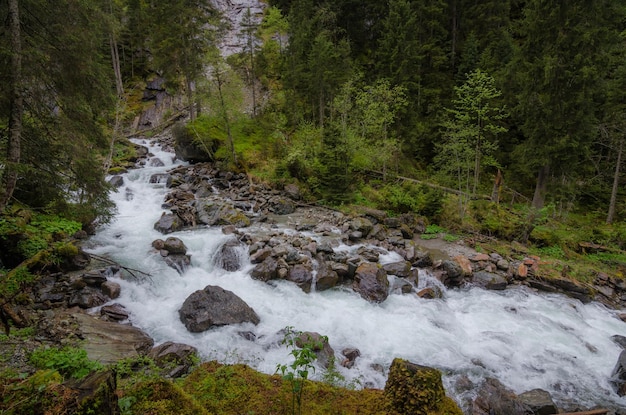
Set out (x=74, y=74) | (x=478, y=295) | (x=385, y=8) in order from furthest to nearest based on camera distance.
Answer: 1. (x=385, y=8)
2. (x=478, y=295)
3. (x=74, y=74)

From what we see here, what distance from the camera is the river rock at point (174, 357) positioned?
21.3 feet

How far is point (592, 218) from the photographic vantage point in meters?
20.2

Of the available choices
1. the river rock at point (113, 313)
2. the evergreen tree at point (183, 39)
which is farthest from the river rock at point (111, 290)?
the evergreen tree at point (183, 39)

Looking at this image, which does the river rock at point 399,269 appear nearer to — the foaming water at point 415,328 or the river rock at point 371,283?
the river rock at point 371,283

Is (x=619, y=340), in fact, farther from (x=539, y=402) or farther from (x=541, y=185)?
(x=541, y=185)

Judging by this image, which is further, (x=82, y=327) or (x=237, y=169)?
(x=237, y=169)

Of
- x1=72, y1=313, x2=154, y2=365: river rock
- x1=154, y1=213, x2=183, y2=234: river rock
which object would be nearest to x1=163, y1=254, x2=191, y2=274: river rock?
x1=154, y1=213, x2=183, y2=234: river rock

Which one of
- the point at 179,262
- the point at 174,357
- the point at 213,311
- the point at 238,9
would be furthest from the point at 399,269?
the point at 238,9

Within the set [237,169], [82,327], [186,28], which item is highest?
[186,28]

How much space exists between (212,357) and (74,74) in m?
8.14

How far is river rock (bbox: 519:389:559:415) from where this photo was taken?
612 centimetres

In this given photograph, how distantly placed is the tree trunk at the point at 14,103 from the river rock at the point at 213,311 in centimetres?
466

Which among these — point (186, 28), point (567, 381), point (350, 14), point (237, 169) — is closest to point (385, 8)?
point (350, 14)

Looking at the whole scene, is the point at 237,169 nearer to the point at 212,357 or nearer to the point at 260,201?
the point at 260,201
